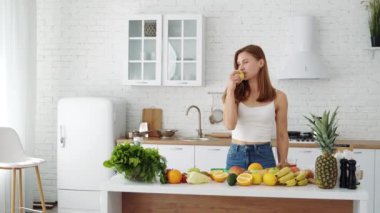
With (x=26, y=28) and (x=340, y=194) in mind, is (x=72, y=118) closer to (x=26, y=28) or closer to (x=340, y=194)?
(x=26, y=28)

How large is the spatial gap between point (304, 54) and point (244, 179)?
3.53 metres

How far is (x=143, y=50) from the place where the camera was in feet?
20.3

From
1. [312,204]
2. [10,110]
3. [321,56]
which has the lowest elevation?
[312,204]

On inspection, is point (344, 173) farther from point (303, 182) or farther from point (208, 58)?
point (208, 58)

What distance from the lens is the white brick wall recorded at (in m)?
6.18

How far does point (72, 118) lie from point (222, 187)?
144 inches

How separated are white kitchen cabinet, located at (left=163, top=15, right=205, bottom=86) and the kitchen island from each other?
3370 mm

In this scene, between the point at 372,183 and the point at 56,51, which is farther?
the point at 56,51

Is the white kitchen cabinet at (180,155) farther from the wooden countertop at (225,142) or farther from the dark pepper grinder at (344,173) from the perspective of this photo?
the dark pepper grinder at (344,173)

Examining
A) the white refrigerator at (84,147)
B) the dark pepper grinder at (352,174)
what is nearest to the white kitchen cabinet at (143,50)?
the white refrigerator at (84,147)

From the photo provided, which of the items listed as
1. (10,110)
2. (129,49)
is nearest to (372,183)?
(129,49)

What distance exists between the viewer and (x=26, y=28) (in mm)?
6012

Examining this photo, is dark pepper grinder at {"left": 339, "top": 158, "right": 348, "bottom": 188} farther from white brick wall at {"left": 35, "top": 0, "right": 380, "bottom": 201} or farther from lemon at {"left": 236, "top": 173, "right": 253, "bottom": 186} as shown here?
white brick wall at {"left": 35, "top": 0, "right": 380, "bottom": 201}

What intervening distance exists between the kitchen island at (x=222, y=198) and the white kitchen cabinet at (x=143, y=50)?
3418mm
